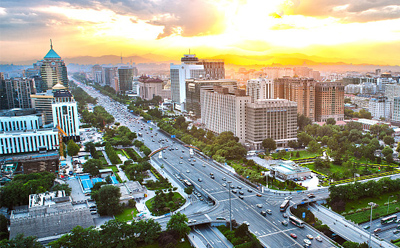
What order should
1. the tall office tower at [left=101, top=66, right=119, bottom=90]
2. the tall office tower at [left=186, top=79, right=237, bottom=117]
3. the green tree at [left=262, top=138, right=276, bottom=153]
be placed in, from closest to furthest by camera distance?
1. the green tree at [left=262, top=138, right=276, bottom=153]
2. the tall office tower at [left=186, top=79, right=237, bottom=117]
3. the tall office tower at [left=101, top=66, right=119, bottom=90]

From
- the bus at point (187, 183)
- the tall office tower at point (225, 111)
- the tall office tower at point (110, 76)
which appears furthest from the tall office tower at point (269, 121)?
the tall office tower at point (110, 76)

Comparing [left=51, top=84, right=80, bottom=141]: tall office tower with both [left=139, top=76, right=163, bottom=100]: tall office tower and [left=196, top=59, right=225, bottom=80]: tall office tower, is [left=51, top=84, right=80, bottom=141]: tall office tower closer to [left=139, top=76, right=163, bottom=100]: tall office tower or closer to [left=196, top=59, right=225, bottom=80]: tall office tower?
[left=196, top=59, right=225, bottom=80]: tall office tower

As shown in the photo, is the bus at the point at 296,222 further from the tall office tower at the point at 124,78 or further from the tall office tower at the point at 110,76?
the tall office tower at the point at 110,76

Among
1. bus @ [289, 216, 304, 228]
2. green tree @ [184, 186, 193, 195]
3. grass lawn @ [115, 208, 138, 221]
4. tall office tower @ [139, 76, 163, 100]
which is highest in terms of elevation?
tall office tower @ [139, 76, 163, 100]

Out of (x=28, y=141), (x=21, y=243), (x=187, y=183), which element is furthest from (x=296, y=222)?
(x=28, y=141)

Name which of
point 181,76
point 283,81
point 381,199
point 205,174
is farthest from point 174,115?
point 381,199

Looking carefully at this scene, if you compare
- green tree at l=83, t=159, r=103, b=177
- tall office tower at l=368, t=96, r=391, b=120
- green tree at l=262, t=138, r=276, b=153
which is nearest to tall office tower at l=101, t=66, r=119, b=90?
tall office tower at l=368, t=96, r=391, b=120

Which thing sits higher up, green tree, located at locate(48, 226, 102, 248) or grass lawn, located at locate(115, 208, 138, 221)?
green tree, located at locate(48, 226, 102, 248)

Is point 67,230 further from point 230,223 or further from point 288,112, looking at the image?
point 288,112
